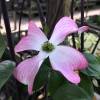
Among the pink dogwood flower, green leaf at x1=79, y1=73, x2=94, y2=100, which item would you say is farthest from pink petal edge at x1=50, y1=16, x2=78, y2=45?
green leaf at x1=79, y1=73, x2=94, y2=100

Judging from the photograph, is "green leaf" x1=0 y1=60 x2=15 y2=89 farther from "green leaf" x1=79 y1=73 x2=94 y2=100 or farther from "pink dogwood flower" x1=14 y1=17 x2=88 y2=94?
"green leaf" x1=79 y1=73 x2=94 y2=100

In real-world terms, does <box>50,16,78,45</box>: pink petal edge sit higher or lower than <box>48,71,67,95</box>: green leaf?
higher

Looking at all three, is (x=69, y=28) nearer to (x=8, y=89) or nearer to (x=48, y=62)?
(x=48, y=62)

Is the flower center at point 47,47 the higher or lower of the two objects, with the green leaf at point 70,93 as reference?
higher

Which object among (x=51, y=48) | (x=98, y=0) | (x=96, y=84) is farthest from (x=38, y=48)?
(x=98, y=0)

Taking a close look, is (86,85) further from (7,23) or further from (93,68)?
(7,23)

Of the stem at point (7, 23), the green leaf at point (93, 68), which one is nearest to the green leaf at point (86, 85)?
the green leaf at point (93, 68)

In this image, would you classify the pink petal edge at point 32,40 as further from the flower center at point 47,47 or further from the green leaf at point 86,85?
the green leaf at point 86,85

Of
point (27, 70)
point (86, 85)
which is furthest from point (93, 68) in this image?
point (27, 70)
